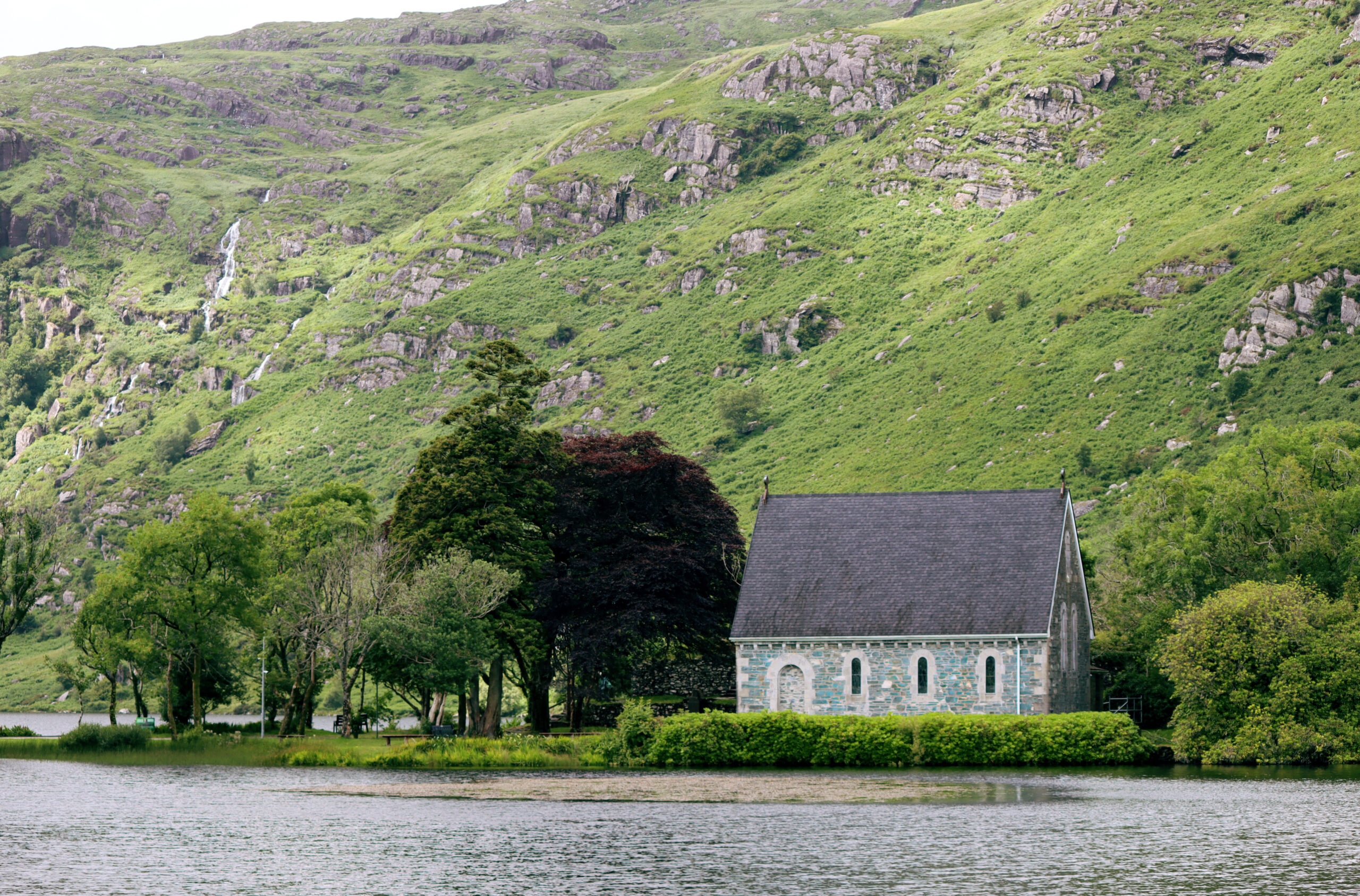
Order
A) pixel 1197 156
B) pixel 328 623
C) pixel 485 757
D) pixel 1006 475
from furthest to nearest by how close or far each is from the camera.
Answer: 1. pixel 1197 156
2. pixel 1006 475
3. pixel 328 623
4. pixel 485 757

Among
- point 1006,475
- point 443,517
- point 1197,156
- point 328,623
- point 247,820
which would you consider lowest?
point 247,820

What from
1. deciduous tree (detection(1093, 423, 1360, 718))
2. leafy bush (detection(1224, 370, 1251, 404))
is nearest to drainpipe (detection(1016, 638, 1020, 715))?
deciduous tree (detection(1093, 423, 1360, 718))

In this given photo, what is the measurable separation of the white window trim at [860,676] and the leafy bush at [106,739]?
118ft

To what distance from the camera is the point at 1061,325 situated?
17075 cm

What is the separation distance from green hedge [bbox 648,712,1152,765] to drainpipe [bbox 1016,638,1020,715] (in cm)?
323

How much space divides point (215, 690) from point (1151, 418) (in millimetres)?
94710

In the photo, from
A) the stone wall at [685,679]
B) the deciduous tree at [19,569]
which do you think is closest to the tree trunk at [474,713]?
the stone wall at [685,679]

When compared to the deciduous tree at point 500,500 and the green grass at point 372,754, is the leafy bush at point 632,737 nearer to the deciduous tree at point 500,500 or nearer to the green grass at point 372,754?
the green grass at point 372,754

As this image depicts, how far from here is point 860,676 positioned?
6775cm

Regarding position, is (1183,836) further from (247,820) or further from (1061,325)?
(1061,325)

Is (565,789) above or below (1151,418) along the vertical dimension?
below

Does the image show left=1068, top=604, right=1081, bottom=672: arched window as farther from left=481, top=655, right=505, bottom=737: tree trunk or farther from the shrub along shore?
left=481, top=655, right=505, bottom=737: tree trunk

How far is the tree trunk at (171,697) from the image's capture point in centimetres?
7988

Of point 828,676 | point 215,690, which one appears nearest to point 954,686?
point 828,676
